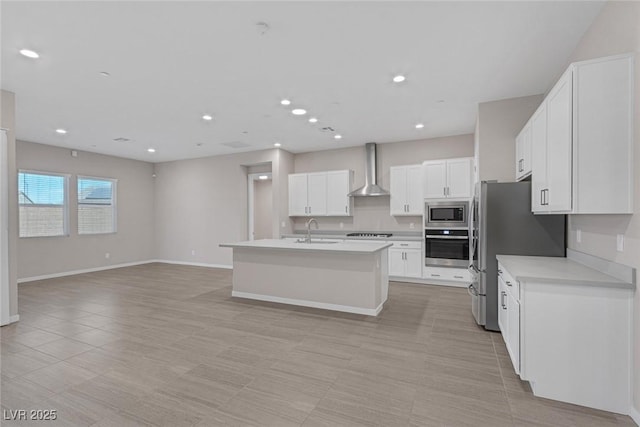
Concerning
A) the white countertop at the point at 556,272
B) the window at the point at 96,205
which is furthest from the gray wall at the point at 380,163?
the window at the point at 96,205

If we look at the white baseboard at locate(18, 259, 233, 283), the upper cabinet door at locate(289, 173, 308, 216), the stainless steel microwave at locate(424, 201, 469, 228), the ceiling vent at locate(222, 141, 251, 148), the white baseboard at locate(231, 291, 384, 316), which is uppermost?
the ceiling vent at locate(222, 141, 251, 148)

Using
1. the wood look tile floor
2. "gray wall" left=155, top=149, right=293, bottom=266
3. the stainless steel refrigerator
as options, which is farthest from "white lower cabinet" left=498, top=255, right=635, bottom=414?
"gray wall" left=155, top=149, right=293, bottom=266

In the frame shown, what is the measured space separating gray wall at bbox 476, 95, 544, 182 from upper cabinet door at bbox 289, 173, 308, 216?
3838mm

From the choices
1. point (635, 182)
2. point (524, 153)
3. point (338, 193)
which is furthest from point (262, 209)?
point (635, 182)

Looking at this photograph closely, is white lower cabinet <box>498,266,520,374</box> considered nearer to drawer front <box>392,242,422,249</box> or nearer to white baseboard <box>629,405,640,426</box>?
white baseboard <box>629,405,640,426</box>

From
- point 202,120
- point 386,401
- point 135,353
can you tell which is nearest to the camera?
point 386,401

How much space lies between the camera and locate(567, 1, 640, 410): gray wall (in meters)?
1.88

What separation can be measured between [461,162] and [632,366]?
4031 millimetres

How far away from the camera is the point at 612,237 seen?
218 centimetres

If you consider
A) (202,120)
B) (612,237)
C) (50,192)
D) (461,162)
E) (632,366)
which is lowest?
(632,366)

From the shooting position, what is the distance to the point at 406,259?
228 inches

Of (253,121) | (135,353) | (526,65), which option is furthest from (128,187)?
(526,65)

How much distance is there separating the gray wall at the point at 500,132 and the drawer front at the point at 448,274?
78.5 inches

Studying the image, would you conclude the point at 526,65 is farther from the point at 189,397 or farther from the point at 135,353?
the point at 135,353
